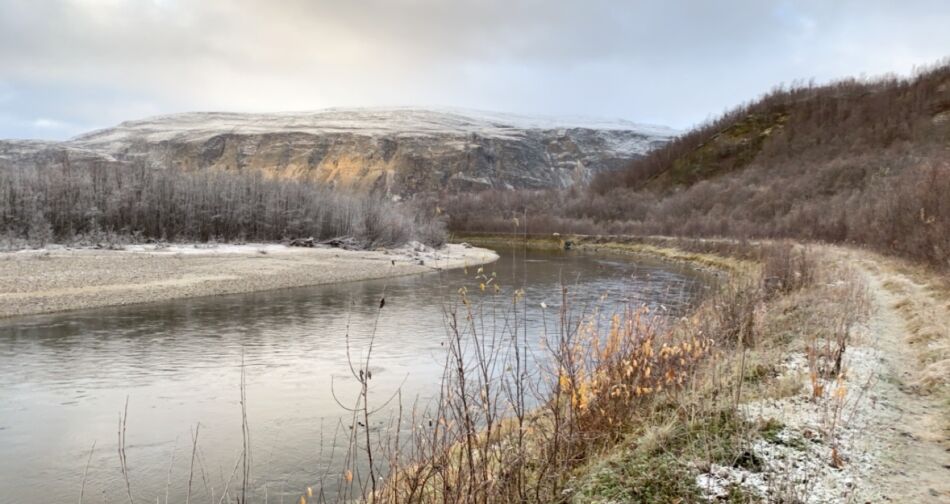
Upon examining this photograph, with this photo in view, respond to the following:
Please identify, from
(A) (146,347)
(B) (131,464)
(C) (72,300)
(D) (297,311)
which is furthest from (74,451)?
(C) (72,300)

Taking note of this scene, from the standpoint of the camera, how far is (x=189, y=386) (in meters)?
12.9

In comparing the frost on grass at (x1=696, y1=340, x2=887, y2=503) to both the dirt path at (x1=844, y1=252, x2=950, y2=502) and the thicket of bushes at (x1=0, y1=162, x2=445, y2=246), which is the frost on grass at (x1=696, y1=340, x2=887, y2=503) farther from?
the thicket of bushes at (x1=0, y1=162, x2=445, y2=246)

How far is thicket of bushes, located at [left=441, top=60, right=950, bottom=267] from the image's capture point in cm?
5638

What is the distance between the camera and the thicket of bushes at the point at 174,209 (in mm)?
47250

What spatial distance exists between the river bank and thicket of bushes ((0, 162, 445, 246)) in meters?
7.18

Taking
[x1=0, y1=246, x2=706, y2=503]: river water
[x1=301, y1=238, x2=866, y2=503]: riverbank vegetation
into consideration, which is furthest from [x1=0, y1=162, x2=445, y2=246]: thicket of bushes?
[x1=301, y1=238, x2=866, y2=503]: riverbank vegetation

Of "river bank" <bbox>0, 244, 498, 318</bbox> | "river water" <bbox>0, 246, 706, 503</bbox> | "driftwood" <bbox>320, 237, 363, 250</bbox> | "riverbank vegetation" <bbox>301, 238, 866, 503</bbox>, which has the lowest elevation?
"driftwood" <bbox>320, 237, 363, 250</bbox>

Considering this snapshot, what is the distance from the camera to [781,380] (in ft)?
21.9

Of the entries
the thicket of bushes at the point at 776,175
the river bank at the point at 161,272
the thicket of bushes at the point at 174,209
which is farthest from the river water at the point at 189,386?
the thicket of bushes at the point at 174,209

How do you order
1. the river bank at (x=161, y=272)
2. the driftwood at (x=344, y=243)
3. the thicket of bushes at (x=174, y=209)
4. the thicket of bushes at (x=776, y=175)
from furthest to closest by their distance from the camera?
the driftwood at (x=344, y=243), the thicket of bushes at (x=776, y=175), the thicket of bushes at (x=174, y=209), the river bank at (x=161, y=272)

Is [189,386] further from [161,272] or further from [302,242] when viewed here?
[302,242]

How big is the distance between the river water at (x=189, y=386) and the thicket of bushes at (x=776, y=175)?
2326 centimetres

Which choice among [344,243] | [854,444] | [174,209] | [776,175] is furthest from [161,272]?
[776,175]

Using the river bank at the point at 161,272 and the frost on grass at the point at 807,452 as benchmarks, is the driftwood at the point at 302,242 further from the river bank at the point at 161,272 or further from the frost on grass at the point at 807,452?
the frost on grass at the point at 807,452
